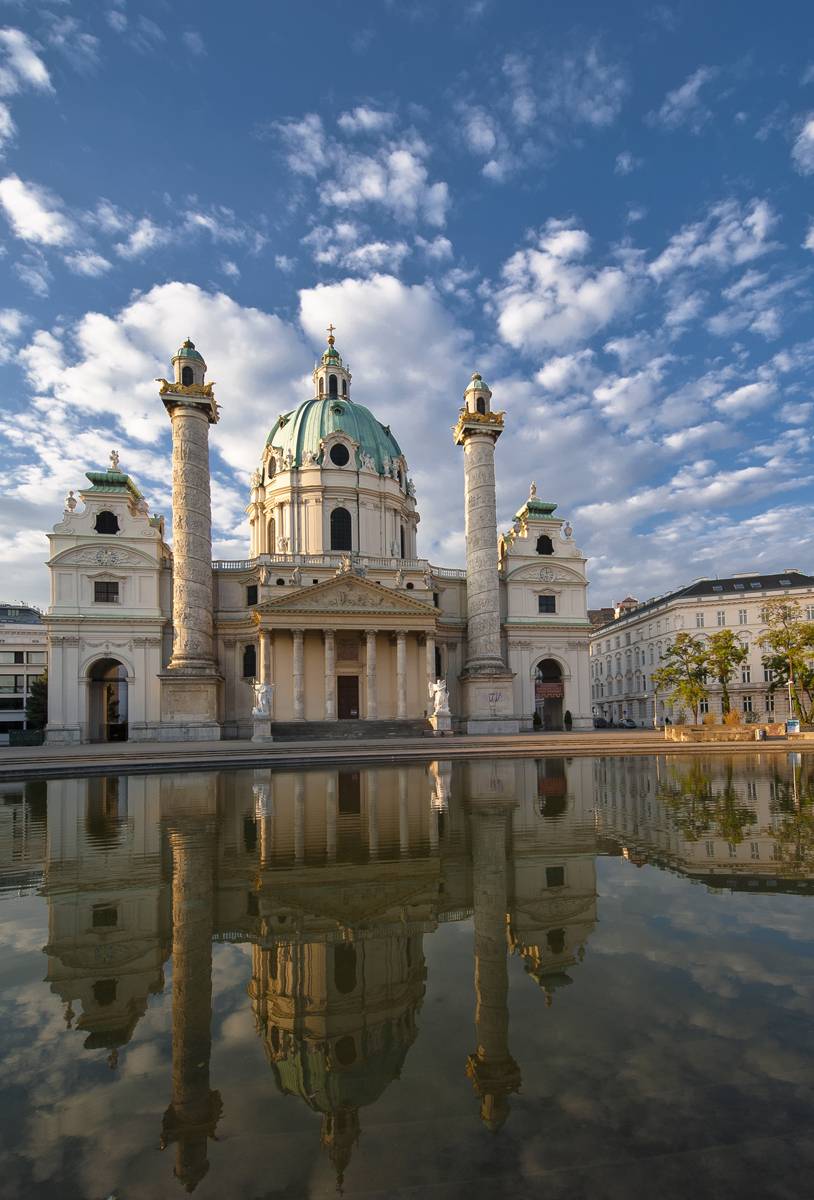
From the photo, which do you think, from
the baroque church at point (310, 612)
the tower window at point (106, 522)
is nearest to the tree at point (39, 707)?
the baroque church at point (310, 612)

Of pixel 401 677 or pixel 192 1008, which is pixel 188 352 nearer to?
pixel 401 677

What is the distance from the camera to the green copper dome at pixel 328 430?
60500 mm

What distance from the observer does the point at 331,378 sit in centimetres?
6738

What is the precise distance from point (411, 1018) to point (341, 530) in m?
54.9

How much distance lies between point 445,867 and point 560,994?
155 inches

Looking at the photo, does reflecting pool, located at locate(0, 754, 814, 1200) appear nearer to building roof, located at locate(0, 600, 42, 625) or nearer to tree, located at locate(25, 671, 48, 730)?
Answer: tree, located at locate(25, 671, 48, 730)

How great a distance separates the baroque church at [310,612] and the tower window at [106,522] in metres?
0.11

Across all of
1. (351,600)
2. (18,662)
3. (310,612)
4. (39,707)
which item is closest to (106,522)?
(310,612)

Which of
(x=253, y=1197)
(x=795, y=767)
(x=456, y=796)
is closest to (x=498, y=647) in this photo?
(x=795, y=767)

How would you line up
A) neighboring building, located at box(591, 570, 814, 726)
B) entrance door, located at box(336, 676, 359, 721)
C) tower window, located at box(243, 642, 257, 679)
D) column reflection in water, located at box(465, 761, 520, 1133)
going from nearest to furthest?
column reflection in water, located at box(465, 761, 520, 1133) → entrance door, located at box(336, 676, 359, 721) → tower window, located at box(243, 642, 257, 679) → neighboring building, located at box(591, 570, 814, 726)

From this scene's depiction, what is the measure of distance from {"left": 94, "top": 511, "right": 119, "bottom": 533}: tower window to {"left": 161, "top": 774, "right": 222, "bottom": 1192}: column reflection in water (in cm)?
4429

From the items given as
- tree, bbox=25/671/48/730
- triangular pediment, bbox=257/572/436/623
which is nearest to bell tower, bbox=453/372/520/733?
triangular pediment, bbox=257/572/436/623

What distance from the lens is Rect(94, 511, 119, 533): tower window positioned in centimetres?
5075

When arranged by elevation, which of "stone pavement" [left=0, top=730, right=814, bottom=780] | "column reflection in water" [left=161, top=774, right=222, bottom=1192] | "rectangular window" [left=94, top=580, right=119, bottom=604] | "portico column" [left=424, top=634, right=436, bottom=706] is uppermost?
"rectangular window" [left=94, top=580, right=119, bottom=604]
